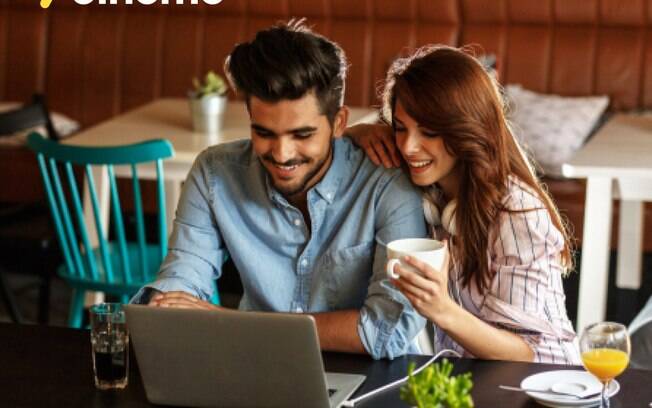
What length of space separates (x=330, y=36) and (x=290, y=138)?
295 centimetres

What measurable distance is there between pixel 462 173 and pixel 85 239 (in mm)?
1536

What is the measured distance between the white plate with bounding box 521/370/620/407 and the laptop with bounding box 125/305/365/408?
0.27 metres

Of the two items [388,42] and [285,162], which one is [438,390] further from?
[388,42]

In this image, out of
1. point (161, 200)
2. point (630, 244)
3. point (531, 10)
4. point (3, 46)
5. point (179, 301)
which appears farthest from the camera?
point (3, 46)

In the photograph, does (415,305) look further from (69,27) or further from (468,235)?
(69,27)

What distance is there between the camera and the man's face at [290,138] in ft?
6.74

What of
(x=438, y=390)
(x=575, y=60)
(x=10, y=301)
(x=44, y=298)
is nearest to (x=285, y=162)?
(x=438, y=390)

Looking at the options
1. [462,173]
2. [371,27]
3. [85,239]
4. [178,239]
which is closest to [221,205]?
[178,239]

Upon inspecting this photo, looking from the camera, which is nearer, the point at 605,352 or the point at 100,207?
the point at 605,352

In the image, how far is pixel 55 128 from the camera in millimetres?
4941

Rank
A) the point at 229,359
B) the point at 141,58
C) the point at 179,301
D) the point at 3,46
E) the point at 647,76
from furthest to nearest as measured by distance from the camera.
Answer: the point at 3,46 → the point at 141,58 → the point at 647,76 → the point at 179,301 → the point at 229,359

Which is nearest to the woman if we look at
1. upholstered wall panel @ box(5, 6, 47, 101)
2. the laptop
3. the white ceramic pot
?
the laptop

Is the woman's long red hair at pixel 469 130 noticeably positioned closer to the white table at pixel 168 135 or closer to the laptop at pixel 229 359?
the laptop at pixel 229 359

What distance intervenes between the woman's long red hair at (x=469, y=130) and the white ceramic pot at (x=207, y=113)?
1744 millimetres
